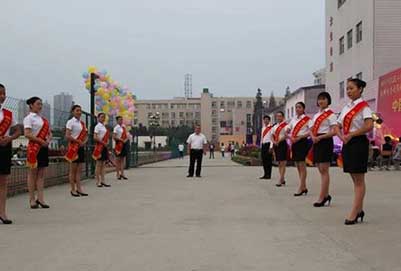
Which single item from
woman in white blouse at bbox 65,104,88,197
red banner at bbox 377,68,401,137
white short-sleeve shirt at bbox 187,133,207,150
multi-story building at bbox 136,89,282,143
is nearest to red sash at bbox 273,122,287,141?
white short-sleeve shirt at bbox 187,133,207,150

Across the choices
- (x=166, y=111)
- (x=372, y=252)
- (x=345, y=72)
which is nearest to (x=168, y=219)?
(x=372, y=252)

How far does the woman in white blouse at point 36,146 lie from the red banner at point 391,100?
677 inches

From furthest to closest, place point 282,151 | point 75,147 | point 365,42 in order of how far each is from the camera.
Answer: point 365,42
point 282,151
point 75,147

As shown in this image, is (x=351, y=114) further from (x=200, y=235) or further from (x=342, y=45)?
(x=342, y=45)

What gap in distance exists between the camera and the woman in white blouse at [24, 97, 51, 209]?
31.5 feet

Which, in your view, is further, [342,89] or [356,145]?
[342,89]

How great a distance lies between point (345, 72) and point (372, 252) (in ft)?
117

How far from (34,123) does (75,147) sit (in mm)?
2135

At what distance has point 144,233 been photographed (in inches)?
287

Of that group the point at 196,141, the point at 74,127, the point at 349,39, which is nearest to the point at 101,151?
the point at 74,127

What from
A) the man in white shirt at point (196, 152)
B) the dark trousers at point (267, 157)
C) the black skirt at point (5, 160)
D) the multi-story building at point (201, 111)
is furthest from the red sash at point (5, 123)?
the multi-story building at point (201, 111)

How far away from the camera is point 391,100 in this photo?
24.3 meters

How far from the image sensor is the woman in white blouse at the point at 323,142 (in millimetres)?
9656

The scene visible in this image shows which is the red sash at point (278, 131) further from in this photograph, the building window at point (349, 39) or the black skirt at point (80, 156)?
the building window at point (349, 39)
